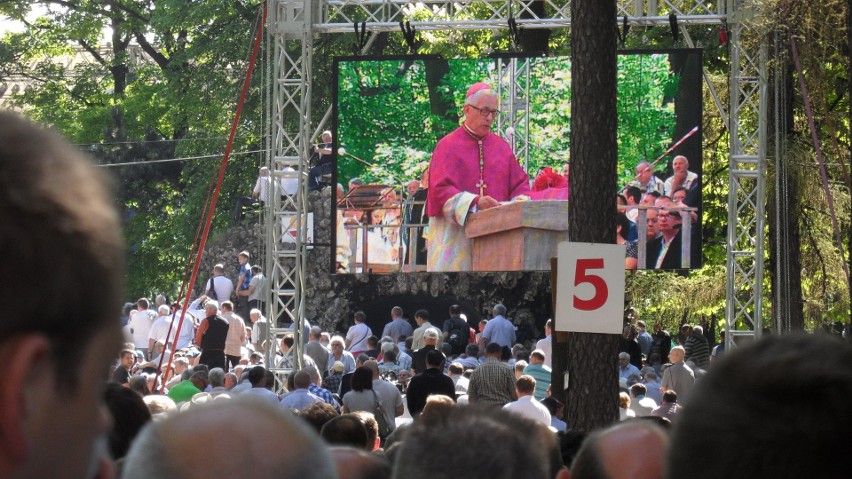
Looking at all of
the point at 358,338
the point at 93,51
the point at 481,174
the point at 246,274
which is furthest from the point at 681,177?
the point at 93,51

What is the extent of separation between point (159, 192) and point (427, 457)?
110 feet

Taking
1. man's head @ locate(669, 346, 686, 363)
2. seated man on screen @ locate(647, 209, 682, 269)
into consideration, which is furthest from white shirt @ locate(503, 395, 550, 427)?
seated man on screen @ locate(647, 209, 682, 269)

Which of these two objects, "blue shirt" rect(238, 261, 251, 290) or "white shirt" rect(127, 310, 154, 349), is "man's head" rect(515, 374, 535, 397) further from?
"blue shirt" rect(238, 261, 251, 290)

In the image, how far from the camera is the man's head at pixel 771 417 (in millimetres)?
1079

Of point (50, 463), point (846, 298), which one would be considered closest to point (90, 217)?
point (50, 463)

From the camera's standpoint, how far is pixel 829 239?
17875 mm

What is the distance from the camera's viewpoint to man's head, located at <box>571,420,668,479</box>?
2598mm

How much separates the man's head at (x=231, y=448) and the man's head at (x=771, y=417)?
21.3 inches

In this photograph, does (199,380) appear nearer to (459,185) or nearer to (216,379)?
(216,379)

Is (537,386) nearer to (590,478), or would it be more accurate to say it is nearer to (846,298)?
(846,298)

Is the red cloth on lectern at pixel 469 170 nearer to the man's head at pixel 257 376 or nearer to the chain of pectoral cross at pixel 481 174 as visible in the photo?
the chain of pectoral cross at pixel 481 174

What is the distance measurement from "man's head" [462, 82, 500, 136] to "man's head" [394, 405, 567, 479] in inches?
543

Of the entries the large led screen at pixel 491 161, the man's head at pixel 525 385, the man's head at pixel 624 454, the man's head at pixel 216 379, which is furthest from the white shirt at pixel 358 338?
the man's head at pixel 624 454

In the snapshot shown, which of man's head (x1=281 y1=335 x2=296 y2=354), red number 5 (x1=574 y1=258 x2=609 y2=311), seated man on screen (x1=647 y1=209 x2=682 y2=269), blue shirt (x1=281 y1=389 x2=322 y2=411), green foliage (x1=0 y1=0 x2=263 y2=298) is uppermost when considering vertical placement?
green foliage (x1=0 y1=0 x2=263 y2=298)
